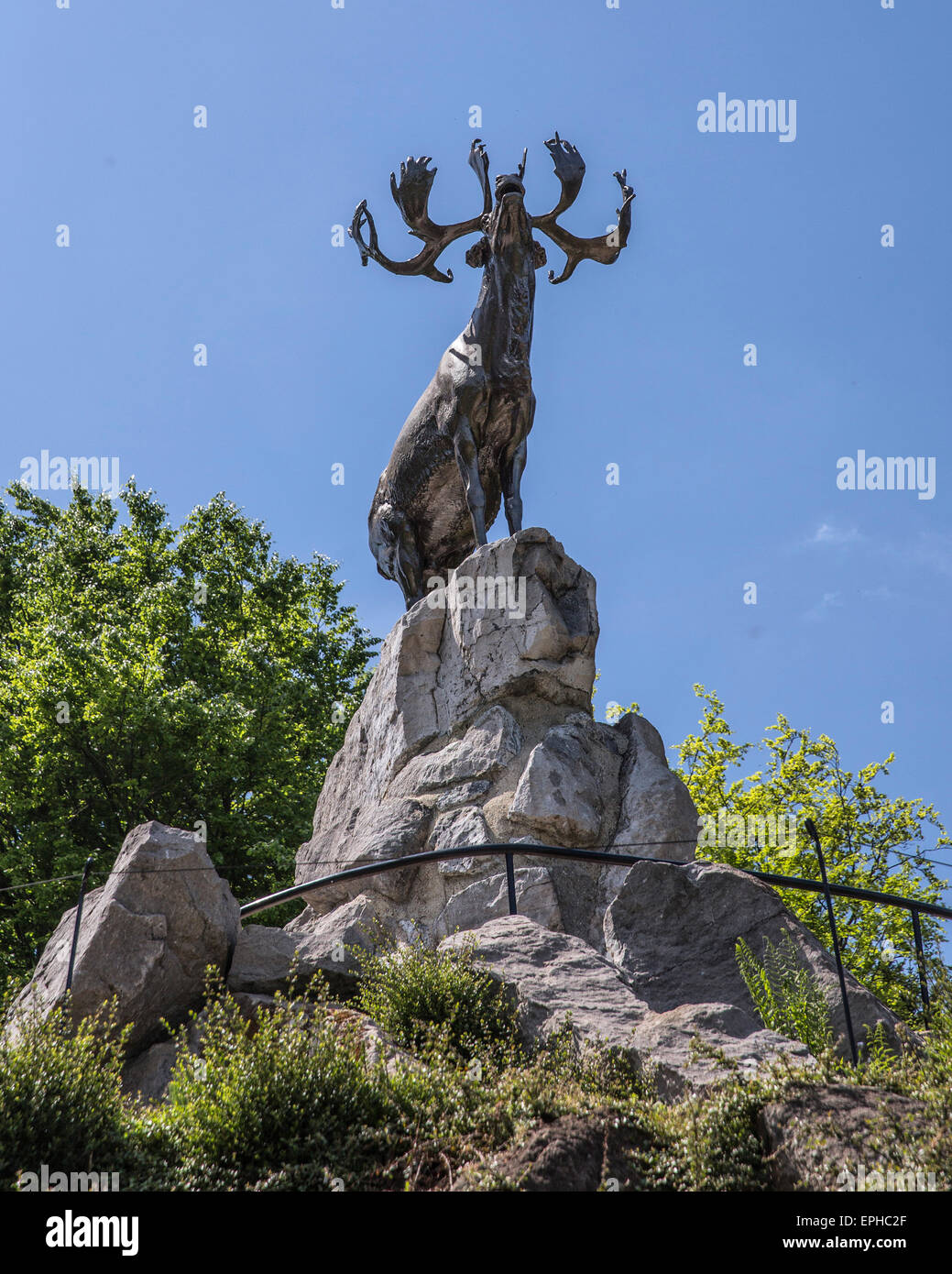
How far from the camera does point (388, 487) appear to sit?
514 inches

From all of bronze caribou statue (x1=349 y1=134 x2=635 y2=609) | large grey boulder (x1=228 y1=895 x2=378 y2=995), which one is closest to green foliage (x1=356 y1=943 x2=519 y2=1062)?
large grey boulder (x1=228 y1=895 x2=378 y2=995)

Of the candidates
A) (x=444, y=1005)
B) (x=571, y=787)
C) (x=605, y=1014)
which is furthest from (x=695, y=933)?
(x=571, y=787)

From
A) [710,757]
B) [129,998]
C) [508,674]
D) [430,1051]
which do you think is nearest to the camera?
[430,1051]

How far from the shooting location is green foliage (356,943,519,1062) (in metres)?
6.43

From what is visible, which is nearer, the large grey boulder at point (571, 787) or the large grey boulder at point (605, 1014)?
the large grey boulder at point (605, 1014)

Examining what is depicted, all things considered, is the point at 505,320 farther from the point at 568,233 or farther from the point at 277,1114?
the point at 277,1114

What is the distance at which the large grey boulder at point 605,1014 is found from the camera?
228 inches

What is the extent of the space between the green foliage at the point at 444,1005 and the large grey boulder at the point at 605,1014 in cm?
11

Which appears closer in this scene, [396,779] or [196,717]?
[396,779]

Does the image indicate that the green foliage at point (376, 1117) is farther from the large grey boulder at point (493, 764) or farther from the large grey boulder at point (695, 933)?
the large grey boulder at point (493, 764)

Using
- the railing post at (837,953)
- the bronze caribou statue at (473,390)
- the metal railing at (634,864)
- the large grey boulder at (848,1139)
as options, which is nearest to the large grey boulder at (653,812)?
the metal railing at (634,864)

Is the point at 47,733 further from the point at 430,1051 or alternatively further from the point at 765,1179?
the point at 765,1179
